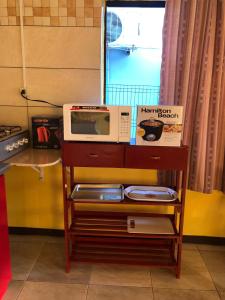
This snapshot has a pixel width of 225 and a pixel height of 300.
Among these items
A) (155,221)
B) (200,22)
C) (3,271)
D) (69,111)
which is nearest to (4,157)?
(69,111)

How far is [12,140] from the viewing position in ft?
5.82

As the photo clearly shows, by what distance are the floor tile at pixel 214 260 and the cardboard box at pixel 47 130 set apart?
1407 millimetres

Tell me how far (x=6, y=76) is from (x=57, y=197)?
1.02 meters

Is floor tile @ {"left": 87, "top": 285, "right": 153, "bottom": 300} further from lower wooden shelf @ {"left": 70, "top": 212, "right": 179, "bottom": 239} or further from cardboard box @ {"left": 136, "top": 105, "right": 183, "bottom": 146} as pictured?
cardboard box @ {"left": 136, "top": 105, "right": 183, "bottom": 146}

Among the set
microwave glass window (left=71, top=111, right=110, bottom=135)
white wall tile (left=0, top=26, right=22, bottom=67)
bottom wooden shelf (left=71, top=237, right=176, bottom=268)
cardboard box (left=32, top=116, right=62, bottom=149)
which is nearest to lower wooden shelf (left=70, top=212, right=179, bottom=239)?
bottom wooden shelf (left=71, top=237, right=176, bottom=268)

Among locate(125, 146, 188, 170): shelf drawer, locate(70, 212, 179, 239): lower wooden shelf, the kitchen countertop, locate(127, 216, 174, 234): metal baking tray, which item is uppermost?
locate(125, 146, 188, 170): shelf drawer

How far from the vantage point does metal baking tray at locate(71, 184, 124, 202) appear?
186 centimetres

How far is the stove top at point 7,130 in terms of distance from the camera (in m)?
1.76

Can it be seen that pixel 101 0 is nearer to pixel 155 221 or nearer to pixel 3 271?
pixel 155 221

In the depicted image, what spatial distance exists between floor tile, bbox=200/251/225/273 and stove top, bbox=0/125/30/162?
1.60 metres

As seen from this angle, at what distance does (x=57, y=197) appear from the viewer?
2.27 m

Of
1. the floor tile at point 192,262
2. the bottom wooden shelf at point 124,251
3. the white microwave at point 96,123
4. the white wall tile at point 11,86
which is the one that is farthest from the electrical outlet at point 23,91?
the floor tile at point 192,262

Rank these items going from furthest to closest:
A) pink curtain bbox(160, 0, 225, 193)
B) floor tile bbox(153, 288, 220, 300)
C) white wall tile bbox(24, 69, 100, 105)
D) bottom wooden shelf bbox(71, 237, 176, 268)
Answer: white wall tile bbox(24, 69, 100, 105)
bottom wooden shelf bbox(71, 237, 176, 268)
pink curtain bbox(160, 0, 225, 193)
floor tile bbox(153, 288, 220, 300)

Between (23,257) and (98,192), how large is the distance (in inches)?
30.1
